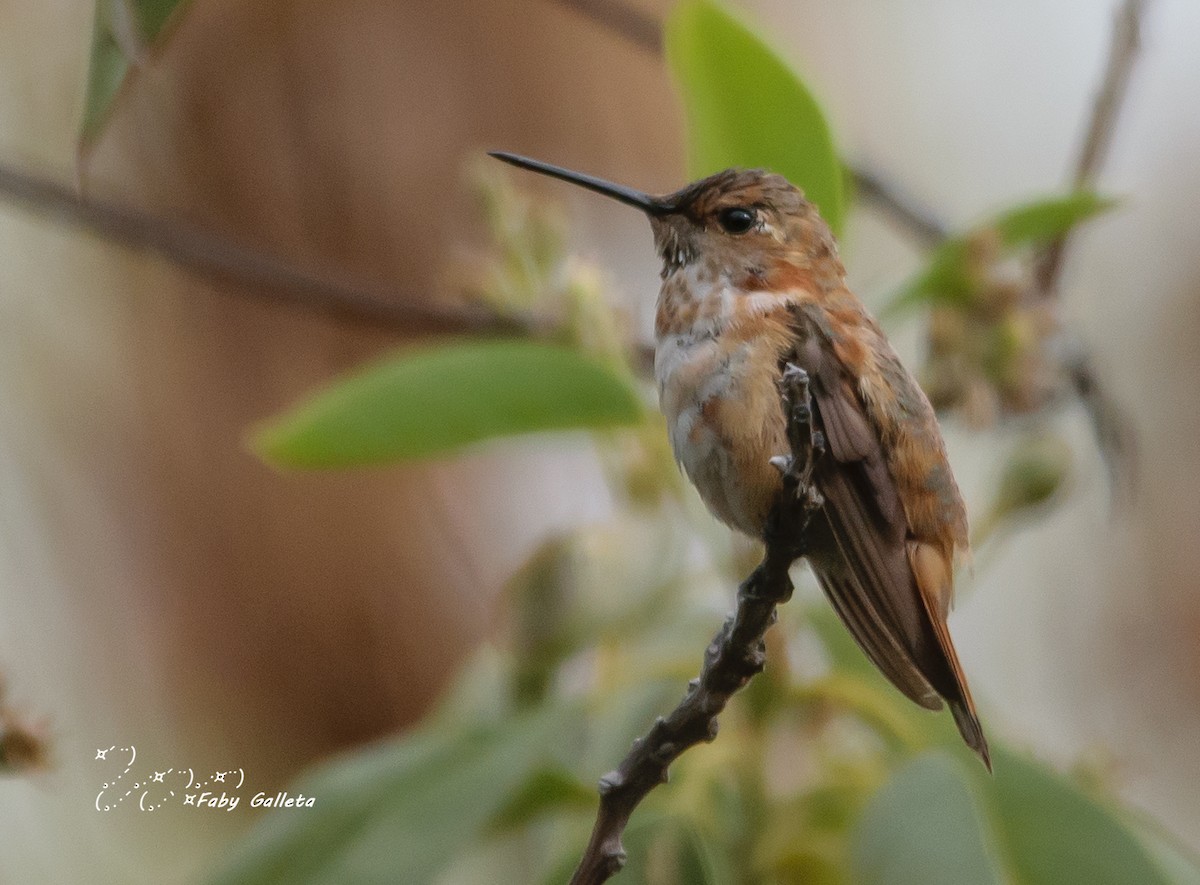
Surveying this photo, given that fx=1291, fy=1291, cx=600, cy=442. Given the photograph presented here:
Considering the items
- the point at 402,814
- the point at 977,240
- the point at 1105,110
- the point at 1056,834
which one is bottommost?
the point at 402,814

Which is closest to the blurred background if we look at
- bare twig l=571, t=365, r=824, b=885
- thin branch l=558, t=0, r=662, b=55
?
thin branch l=558, t=0, r=662, b=55

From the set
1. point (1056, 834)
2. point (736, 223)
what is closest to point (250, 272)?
point (736, 223)

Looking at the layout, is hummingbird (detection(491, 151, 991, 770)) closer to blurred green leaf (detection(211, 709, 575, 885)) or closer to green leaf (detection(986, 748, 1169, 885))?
green leaf (detection(986, 748, 1169, 885))

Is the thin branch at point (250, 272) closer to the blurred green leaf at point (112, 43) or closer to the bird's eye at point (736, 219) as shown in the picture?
the bird's eye at point (736, 219)

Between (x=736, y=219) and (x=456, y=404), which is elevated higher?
(x=736, y=219)

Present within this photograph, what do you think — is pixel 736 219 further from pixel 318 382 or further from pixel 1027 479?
pixel 318 382

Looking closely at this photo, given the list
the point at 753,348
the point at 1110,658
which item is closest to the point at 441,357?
the point at 753,348
